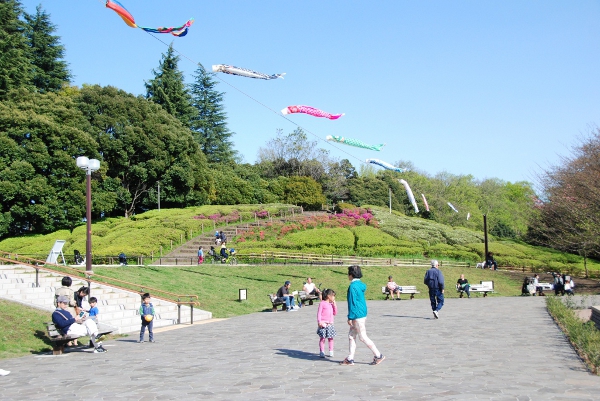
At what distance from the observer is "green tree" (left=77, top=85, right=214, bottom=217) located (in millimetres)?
52094

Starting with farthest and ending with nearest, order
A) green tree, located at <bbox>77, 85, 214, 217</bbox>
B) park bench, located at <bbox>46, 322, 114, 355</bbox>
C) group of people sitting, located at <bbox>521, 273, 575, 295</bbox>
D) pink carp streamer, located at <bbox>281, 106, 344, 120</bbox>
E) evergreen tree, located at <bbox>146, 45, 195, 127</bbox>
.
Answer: evergreen tree, located at <bbox>146, 45, 195, 127</bbox>, green tree, located at <bbox>77, 85, 214, 217</bbox>, group of people sitting, located at <bbox>521, 273, 575, 295</bbox>, pink carp streamer, located at <bbox>281, 106, 344, 120</bbox>, park bench, located at <bbox>46, 322, 114, 355</bbox>

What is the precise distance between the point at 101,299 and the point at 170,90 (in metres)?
56.3

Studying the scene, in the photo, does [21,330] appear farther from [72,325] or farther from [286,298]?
[286,298]

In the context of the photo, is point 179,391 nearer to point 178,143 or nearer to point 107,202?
point 107,202

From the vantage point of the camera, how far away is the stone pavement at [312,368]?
785cm

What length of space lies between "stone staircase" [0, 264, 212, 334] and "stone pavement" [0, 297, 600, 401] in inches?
65.5

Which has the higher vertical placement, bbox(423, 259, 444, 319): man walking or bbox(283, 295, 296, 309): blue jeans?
bbox(423, 259, 444, 319): man walking

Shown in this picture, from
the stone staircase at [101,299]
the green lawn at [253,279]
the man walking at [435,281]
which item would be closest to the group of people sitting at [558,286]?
the green lawn at [253,279]

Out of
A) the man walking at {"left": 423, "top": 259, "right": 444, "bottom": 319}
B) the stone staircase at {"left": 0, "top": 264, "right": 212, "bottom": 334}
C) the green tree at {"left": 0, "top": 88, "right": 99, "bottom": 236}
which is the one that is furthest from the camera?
the green tree at {"left": 0, "top": 88, "right": 99, "bottom": 236}

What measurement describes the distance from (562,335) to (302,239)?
31268mm

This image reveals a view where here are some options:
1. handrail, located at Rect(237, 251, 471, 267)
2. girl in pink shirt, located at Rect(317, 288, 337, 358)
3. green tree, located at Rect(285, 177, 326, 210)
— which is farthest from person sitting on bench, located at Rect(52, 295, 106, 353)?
green tree, located at Rect(285, 177, 326, 210)

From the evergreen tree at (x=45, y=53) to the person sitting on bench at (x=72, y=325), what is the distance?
55.1 m

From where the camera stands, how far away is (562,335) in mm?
13414

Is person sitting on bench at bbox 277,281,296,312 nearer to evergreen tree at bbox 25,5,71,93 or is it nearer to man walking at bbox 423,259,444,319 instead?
man walking at bbox 423,259,444,319
